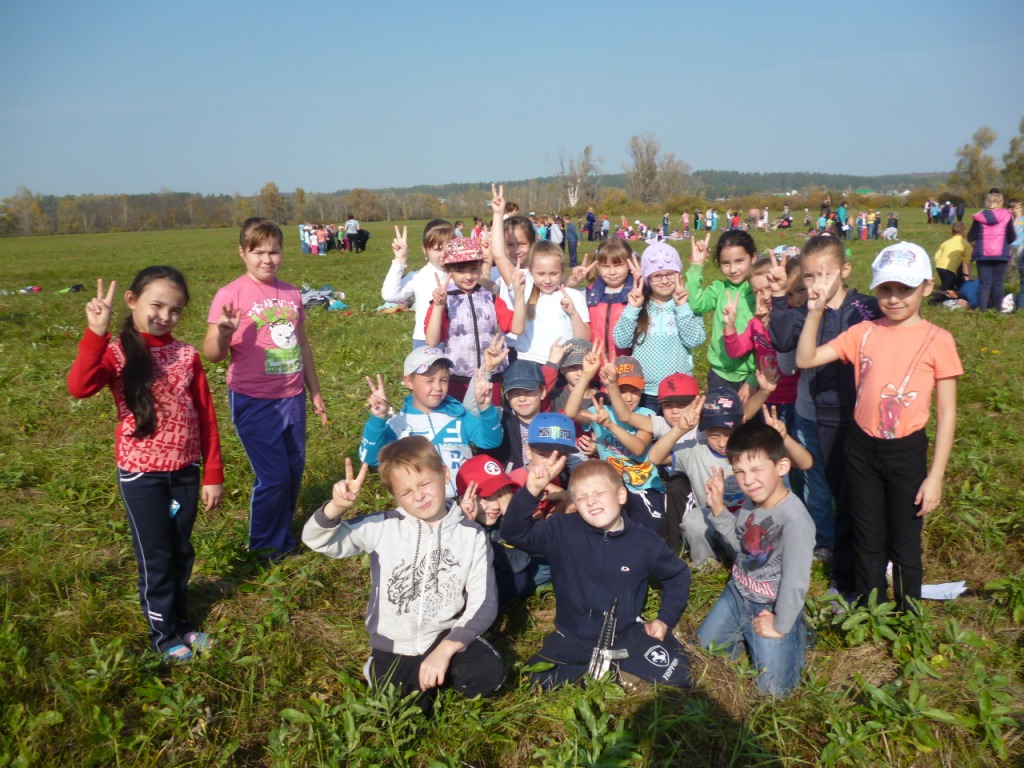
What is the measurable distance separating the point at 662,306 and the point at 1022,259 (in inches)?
402

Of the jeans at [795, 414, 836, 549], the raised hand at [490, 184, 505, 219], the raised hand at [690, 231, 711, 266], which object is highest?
the raised hand at [490, 184, 505, 219]

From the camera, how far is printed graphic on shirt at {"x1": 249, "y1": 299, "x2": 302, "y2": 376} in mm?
4039

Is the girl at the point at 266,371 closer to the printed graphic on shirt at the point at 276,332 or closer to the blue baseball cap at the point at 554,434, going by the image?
the printed graphic on shirt at the point at 276,332

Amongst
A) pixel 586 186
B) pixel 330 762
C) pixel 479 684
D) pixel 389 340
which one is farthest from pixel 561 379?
pixel 586 186

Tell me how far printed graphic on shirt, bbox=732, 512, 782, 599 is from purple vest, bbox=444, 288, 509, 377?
2.08 metres

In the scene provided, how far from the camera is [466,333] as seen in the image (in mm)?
4973

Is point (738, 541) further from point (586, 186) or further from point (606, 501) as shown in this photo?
point (586, 186)

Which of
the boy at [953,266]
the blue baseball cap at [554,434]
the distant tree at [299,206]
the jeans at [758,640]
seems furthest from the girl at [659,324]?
the distant tree at [299,206]

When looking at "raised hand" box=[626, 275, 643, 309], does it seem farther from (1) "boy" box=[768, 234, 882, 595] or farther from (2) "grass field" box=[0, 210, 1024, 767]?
(2) "grass field" box=[0, 210, 1024, 767]

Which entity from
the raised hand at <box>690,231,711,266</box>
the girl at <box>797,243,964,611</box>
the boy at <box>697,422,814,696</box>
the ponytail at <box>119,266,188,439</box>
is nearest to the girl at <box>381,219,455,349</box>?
the raised hand at <box>690,231,711,266</box>

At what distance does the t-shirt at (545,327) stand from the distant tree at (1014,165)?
225 ft

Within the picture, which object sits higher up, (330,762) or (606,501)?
(606,501)

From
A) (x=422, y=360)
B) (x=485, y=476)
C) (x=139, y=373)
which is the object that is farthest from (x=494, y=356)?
(x=139, y=373)

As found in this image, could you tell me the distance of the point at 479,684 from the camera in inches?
120
